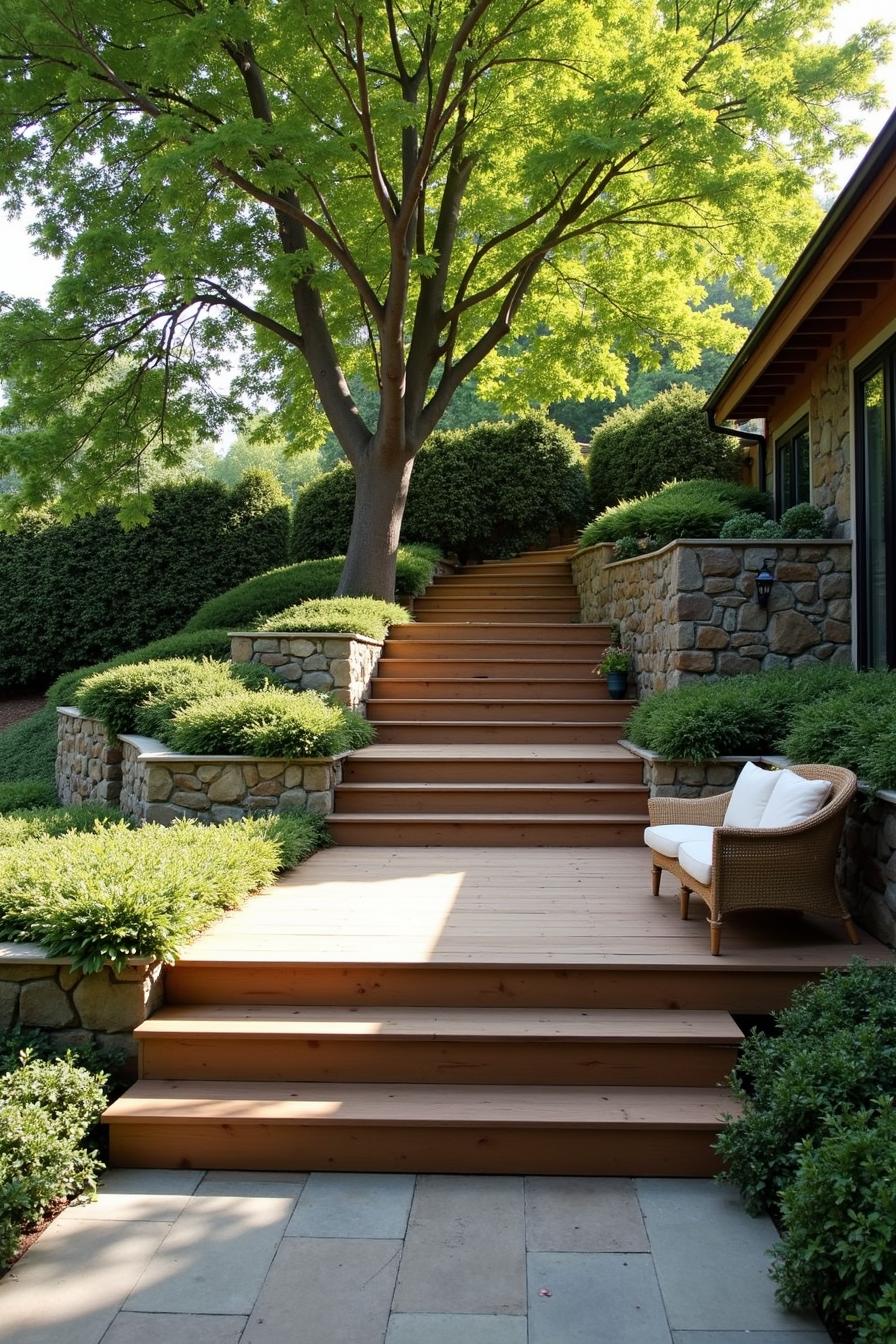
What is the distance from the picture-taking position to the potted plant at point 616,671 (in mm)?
8734

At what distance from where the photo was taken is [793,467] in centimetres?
966

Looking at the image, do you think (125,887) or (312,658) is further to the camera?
(312,658)

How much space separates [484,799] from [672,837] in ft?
7.33

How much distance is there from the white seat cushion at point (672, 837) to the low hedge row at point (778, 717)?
0.79m

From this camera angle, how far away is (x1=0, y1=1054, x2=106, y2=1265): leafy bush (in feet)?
9.76

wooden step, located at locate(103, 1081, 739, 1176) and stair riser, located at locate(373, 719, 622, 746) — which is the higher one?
stair riser, located at locate(373, 719, 622, 746)

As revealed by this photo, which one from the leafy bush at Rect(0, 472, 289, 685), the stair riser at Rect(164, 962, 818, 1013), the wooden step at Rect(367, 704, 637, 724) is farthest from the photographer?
the leafy bush at Rect(0, 472, 289, 685)

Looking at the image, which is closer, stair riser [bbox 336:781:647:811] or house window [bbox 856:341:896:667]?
house window [bbox 856:341:896:667]

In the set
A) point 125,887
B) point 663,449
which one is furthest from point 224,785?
point 663,449

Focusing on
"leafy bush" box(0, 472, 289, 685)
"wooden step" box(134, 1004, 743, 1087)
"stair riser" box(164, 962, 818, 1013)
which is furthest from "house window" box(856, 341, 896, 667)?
"leafy bush" box(0, 472, 289, 685)

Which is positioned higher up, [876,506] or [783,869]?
[876,506]

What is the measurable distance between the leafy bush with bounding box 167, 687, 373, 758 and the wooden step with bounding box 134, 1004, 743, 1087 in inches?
110

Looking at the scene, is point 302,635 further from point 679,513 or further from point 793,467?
point 793,467

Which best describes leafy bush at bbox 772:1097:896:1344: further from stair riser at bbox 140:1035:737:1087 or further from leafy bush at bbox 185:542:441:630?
leafy bush at bbox 185:542:441:630
